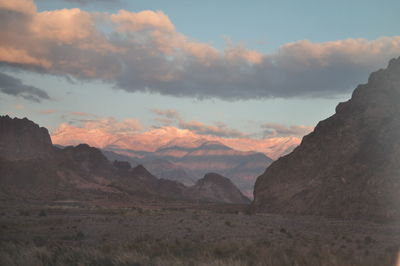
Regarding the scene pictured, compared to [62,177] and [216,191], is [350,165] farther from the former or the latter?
[216,191]

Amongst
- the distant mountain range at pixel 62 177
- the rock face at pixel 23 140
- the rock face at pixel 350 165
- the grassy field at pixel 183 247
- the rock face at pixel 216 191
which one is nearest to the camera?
the grassy field at pixel 183 247

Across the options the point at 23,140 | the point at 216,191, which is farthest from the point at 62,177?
the point at 216,191

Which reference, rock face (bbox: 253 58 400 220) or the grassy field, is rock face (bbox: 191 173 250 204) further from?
the grassy field

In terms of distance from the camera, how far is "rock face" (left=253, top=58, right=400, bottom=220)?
49.3m

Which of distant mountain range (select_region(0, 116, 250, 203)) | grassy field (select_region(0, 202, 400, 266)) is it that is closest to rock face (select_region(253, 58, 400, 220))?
grassy field (select_region(0, 202, 400, 266))

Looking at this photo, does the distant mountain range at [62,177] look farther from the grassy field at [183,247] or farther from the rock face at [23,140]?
the grassy field at [183,247]

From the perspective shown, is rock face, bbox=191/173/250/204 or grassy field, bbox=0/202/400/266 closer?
grassy field, bbox=0/202/400/266

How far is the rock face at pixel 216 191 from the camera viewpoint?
603ft

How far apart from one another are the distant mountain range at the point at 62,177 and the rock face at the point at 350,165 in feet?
205

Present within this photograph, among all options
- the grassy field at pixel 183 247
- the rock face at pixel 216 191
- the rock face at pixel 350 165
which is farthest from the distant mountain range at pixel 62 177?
the grassy field at pixel 183 247

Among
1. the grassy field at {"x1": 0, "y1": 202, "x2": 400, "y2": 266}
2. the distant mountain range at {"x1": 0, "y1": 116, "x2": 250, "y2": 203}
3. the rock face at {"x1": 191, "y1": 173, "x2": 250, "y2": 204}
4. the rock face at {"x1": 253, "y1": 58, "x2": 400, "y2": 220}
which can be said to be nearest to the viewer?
the grassy field at {"x1": 0, "y1": 202, "x2": 400, "y2": 266}

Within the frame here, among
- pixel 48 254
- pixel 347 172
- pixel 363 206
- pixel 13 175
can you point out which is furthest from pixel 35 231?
pixel 13 175

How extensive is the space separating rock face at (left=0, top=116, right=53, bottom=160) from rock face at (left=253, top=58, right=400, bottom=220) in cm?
9610

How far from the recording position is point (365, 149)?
58.0m
